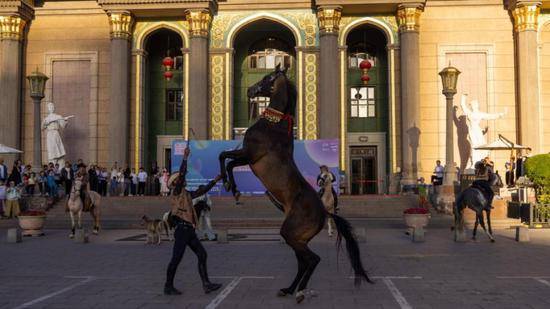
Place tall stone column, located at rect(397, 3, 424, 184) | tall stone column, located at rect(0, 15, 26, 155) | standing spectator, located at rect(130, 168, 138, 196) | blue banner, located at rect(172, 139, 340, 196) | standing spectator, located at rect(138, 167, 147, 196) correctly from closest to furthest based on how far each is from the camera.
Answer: blue banner, located at rect(172, 139, 340, 196) < standing spectator, located at rect(138, 167, 147, 196) < standing spectator, located at rect(130, 168, 138, 196) < tall stone column, located at rect(397, 3, 424, 184) < tall stone column, located at rect(0, 15, 26, 155)

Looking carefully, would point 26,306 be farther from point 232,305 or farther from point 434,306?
point 434,306

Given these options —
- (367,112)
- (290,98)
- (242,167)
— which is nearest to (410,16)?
(367,112)

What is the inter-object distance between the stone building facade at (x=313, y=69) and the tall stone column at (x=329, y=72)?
6 centimetres

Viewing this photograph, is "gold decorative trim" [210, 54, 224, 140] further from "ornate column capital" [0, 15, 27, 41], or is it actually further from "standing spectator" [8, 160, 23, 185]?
"ornate column capital" [0, 15, 27, 41]

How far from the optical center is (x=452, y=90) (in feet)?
86.3

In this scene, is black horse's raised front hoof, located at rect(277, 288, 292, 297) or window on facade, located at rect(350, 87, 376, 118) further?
window on facade, located at rect(350, 87, 376, 118)

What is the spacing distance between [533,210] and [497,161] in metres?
13.1

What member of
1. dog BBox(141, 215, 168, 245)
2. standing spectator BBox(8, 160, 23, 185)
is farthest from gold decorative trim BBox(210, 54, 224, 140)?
dog BBox(141, 215, 168, 245)

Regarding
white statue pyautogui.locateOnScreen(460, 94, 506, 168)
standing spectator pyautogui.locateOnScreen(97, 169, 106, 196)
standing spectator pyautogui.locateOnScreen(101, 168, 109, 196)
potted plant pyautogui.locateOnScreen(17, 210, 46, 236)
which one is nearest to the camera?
potted plant pyautogui.locateOnScreen(17, 210, 46, 236)

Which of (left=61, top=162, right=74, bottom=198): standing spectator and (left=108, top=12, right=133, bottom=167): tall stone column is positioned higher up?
(left=108, top=12, right=133, bottom=167): tall stone column

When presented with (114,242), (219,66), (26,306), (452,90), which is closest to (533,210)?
(452,90)

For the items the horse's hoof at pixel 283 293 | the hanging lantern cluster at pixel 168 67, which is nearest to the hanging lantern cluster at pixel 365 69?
the hanging lantern cluster at pixel 168 67

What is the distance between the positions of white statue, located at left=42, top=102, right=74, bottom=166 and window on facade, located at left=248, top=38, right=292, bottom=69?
511 inches

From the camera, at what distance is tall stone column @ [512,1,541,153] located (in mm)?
32438
